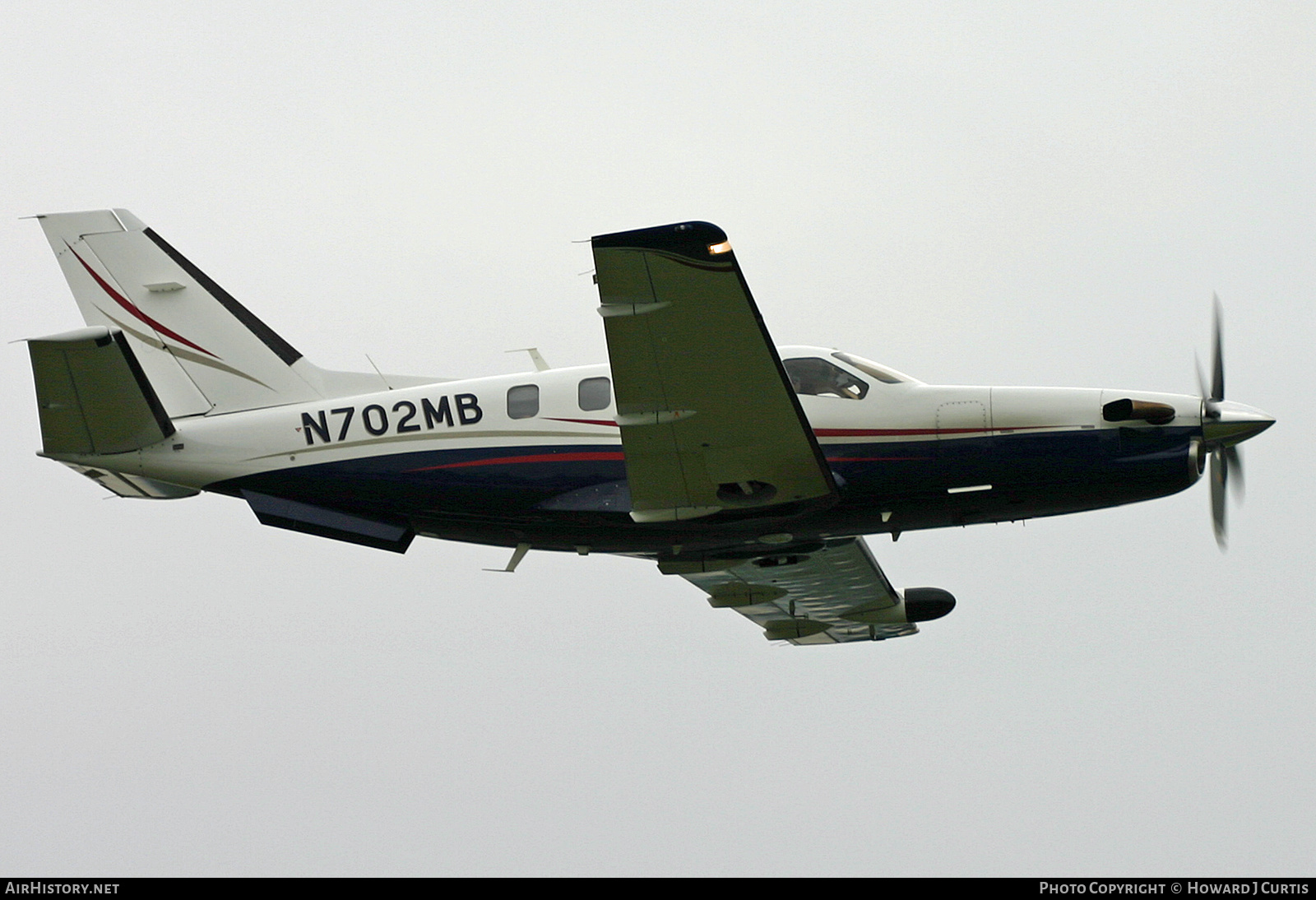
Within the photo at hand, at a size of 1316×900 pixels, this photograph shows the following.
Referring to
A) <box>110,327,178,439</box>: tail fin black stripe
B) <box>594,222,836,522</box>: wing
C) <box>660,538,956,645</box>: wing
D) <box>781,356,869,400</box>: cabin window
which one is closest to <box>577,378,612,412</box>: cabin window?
<box>594,222,836,522</box>: wing

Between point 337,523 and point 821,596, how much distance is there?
7961 mm

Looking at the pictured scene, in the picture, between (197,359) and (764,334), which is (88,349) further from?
(764,334)

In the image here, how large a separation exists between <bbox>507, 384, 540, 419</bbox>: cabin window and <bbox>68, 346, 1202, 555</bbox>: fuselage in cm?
2

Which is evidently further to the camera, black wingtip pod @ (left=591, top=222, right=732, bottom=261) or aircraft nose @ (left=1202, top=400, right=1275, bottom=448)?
aircraft nose @ (left=1202, top=400, right=1275, bottom=448)

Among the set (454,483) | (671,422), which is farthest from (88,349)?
(671,422)

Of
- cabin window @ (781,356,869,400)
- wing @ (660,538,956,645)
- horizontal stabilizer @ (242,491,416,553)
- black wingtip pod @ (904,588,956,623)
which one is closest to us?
cabin window @ (781,356,869,400)

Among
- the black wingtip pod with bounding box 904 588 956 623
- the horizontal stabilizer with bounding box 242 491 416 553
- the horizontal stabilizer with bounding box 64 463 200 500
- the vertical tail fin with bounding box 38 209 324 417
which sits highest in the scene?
the vertical tail fin with bounding box 38 209 324 417

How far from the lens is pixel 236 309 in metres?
19.8

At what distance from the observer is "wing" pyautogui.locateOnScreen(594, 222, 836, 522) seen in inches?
543

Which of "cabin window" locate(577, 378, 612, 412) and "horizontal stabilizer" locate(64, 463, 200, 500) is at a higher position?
"cabin window" locate(577, 378, 612, 412)

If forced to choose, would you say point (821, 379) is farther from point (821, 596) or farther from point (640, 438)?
point (821, 596)

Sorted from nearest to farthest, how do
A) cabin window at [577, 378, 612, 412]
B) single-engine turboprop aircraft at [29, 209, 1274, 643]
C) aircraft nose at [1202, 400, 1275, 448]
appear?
single-engine turboprop aircraft at [29, 209, 1274, 643] → aircraft nose at [1202, 400, 1275, 448] → cabin window at [577, 378, 612, 412]

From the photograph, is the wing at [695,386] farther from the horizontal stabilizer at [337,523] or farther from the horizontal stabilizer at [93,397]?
the horizontal stabilizer at [93,397]

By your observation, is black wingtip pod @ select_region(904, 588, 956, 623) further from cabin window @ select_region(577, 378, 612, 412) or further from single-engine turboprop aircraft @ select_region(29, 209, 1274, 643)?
cabin window @ select_region(577, 378, 612, 412)
